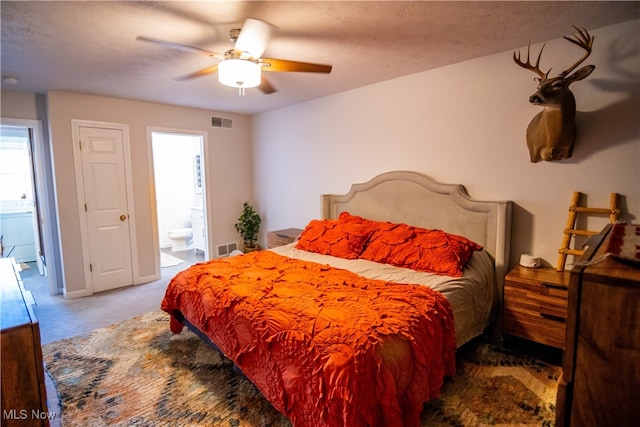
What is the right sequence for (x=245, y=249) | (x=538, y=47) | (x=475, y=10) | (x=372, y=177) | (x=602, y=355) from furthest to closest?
(x=245, y=249) → (x=372, y=177) → (x=538, y=47) → (x=475, y=10) → (x=602, y=355)

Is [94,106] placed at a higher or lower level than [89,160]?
higher

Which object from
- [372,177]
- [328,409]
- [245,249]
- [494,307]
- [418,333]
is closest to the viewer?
[328,409]

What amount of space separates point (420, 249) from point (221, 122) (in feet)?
12.6

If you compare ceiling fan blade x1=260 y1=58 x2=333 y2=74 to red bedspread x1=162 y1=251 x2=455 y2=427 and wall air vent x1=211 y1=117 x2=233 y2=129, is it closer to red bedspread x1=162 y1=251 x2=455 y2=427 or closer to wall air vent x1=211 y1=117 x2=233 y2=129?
red bedspread x1=162 y1=251 x2=455 y2=427

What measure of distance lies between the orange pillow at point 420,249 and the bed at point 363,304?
0.04 ft

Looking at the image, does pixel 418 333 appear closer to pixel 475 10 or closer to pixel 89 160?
pixel 475 10

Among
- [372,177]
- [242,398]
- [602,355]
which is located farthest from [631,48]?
[242,398]

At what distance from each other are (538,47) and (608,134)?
2.89ft

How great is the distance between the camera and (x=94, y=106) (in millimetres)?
3943

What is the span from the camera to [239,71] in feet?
6.85

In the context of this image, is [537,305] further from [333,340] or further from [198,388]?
[198,388]

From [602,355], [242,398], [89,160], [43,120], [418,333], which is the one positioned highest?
[43,120]

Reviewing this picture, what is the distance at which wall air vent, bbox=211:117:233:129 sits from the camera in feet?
16.4

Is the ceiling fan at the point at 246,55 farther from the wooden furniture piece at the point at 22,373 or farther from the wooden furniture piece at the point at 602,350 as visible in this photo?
the wooden furniture piece at the point at 602,350
